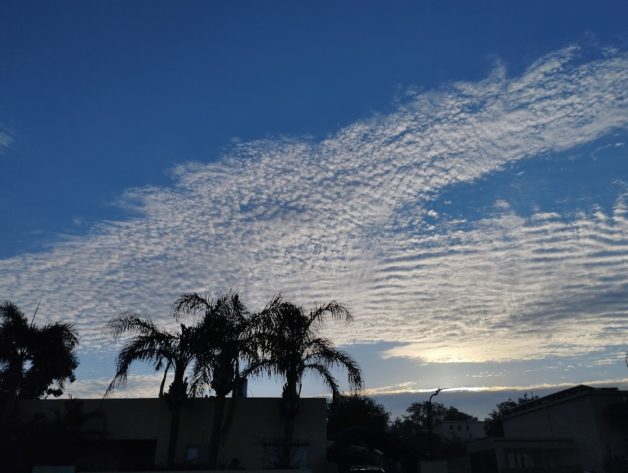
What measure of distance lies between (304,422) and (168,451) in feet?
18.4

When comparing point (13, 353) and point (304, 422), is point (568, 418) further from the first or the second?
point (13, 353)

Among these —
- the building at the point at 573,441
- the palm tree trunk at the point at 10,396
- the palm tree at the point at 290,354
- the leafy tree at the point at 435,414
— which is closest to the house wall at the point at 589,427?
the building at the point at 573,441

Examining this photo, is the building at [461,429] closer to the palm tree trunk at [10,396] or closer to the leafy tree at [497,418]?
the leafy tree at [497,418]

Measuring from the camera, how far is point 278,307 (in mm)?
21578

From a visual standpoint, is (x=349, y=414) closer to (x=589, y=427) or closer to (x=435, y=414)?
(x=589, y=427)

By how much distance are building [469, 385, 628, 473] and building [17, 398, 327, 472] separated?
1289 centimetres

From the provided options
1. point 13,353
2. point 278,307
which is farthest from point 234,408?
point 13,353

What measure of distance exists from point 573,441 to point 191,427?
69.4 ft

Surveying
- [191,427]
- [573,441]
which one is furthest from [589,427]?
[191,427]

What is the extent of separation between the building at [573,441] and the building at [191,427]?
1289 cm

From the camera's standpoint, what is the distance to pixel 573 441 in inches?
1149

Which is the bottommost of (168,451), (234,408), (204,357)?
(168,451)

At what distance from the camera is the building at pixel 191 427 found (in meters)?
21.6

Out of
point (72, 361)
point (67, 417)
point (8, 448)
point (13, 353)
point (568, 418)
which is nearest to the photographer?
point (8, 448)
